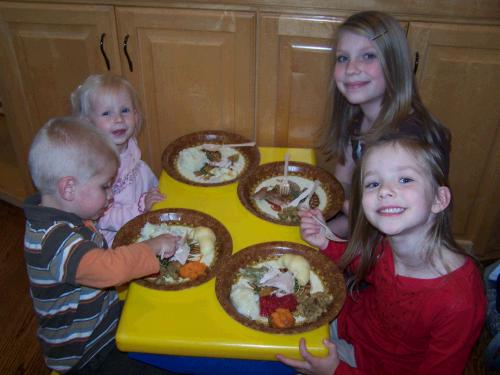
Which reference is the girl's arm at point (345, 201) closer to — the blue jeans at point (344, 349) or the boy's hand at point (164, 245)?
the blue jeans at point (344, 349)

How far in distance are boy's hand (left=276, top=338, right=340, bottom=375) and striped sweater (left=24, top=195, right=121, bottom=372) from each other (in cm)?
50

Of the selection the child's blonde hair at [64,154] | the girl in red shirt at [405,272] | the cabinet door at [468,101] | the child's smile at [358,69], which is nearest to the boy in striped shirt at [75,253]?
the child's blonde hair at [64,154]

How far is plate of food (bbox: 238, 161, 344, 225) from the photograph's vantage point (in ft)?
4.39

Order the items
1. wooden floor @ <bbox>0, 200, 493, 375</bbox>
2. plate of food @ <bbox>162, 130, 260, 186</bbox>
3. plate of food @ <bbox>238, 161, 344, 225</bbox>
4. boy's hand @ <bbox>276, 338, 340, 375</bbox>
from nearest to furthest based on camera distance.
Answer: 1. boy's hand @ <bbox>276, 338, 340, 375</bbox>
2. plate of food @ <bbox>238, 161, 344, 225</bbox>
3. plate of food @ <bbox>162, 130, 260, 186</bbox>
4. wooden floor @ <bbox>0, 200, 493, 375</bbox>

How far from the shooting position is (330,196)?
4.66ft

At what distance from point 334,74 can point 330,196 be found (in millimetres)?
383

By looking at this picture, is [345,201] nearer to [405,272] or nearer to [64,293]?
[405,272]

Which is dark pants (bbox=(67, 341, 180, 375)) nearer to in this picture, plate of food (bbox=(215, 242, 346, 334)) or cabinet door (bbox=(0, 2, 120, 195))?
plate of food (bbox=(215, 242, 346, 334))

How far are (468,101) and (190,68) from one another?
100 cm

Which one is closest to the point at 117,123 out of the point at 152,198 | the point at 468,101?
the point at 152,198

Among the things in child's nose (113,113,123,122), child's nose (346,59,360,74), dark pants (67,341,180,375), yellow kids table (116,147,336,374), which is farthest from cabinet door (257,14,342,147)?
dark pants (67,341,180,375)

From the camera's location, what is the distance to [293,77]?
1.69 metres

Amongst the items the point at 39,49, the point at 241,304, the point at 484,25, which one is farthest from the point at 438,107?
the point at 39,49

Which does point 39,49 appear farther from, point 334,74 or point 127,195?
point 334,74
